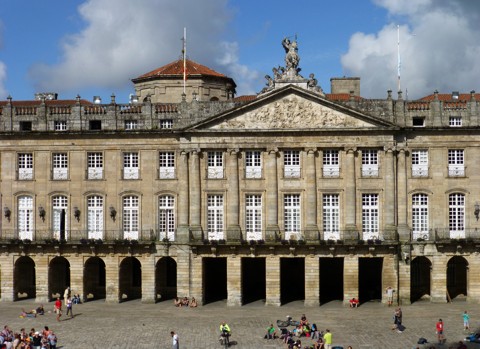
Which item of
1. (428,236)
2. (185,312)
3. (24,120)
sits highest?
(24,120)

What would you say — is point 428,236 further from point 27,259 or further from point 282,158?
point 27,259

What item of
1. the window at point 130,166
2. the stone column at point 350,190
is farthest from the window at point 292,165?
the window at point 130,166

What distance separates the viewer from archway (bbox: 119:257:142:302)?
57.2m

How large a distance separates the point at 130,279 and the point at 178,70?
62.4 ft

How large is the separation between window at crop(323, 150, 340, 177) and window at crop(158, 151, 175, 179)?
10709 millimetres

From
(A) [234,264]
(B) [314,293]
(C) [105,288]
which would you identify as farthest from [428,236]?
(C) [105,288]

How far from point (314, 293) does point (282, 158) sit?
953 cm

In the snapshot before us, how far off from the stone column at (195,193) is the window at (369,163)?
11.5 meters

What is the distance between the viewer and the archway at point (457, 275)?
57.3 meters

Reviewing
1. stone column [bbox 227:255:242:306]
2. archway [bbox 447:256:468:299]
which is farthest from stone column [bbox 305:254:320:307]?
archway [bbox 447:256:468:299]

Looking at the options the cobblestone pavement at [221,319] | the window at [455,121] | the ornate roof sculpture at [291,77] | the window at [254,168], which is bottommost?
the cobblestone pavement at [221,319]

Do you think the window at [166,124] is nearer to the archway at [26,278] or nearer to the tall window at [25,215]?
the tall window at [25,215]

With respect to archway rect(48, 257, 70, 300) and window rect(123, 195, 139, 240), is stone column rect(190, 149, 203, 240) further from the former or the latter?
archway rect(48, 257, 70, 300)

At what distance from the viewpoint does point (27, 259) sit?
59.1 meters
